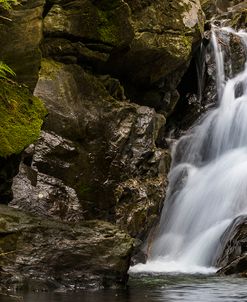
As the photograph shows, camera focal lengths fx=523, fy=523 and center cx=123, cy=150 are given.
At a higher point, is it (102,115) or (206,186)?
(102,115)

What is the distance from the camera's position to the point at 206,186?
575 inches

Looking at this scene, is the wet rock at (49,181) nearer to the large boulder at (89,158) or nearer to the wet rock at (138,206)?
the large boulder at (89,158)

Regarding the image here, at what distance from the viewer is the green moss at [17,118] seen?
7.76 metres

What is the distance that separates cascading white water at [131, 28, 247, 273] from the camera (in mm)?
12195

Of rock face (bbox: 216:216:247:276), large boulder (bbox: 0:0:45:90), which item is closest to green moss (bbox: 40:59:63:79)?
large boulder (bbox: 0:0:45:90)

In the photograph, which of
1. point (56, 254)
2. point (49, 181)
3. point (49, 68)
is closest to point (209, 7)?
point (49, 68)

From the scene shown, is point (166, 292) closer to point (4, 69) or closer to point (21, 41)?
point (4, 69)

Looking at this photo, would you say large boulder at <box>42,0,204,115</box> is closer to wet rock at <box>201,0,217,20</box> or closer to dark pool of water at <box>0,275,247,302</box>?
dark pool of water at <box>0,275,247,302</box>

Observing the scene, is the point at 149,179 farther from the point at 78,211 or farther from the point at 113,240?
the point at 113,240

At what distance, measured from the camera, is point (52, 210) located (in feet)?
34.0

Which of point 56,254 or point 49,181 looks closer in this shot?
point 56,254

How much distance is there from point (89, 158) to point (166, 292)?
15.6 feet

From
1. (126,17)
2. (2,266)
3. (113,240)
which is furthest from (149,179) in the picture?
(2,266)

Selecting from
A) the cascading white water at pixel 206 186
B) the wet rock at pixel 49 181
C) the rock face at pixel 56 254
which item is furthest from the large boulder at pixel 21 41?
the cascading white water at pixel 206 186
